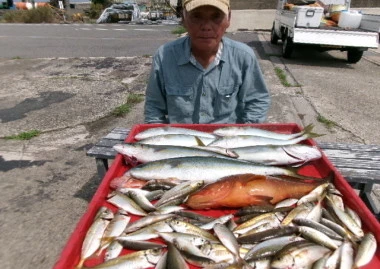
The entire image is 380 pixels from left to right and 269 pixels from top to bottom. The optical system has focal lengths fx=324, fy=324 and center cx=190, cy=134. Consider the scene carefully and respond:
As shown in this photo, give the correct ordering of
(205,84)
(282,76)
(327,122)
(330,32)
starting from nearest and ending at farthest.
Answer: (205,84), (327,122), (282,76), (330,32)

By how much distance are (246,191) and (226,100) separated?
1746 millimetres

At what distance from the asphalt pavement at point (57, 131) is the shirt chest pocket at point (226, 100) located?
188 cm

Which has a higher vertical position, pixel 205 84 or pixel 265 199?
pixel 205 84

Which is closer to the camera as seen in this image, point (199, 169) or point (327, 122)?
point (199, 169)

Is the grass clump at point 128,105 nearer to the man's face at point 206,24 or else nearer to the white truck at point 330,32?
the man's face at point 206,24

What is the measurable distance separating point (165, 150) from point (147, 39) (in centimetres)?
1554

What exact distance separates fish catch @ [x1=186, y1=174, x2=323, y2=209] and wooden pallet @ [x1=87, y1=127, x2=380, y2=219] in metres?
1.06

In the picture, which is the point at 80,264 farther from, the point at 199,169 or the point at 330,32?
the point at 330,32

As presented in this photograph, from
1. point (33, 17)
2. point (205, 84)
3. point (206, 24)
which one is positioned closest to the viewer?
point (206, 24)

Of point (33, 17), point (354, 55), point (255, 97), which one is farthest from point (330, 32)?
point (33, 17)

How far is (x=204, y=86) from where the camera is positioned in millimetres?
3258

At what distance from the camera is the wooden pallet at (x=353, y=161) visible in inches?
105

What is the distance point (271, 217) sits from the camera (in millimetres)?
1610

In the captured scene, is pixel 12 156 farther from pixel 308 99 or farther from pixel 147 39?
pixel 147 39
